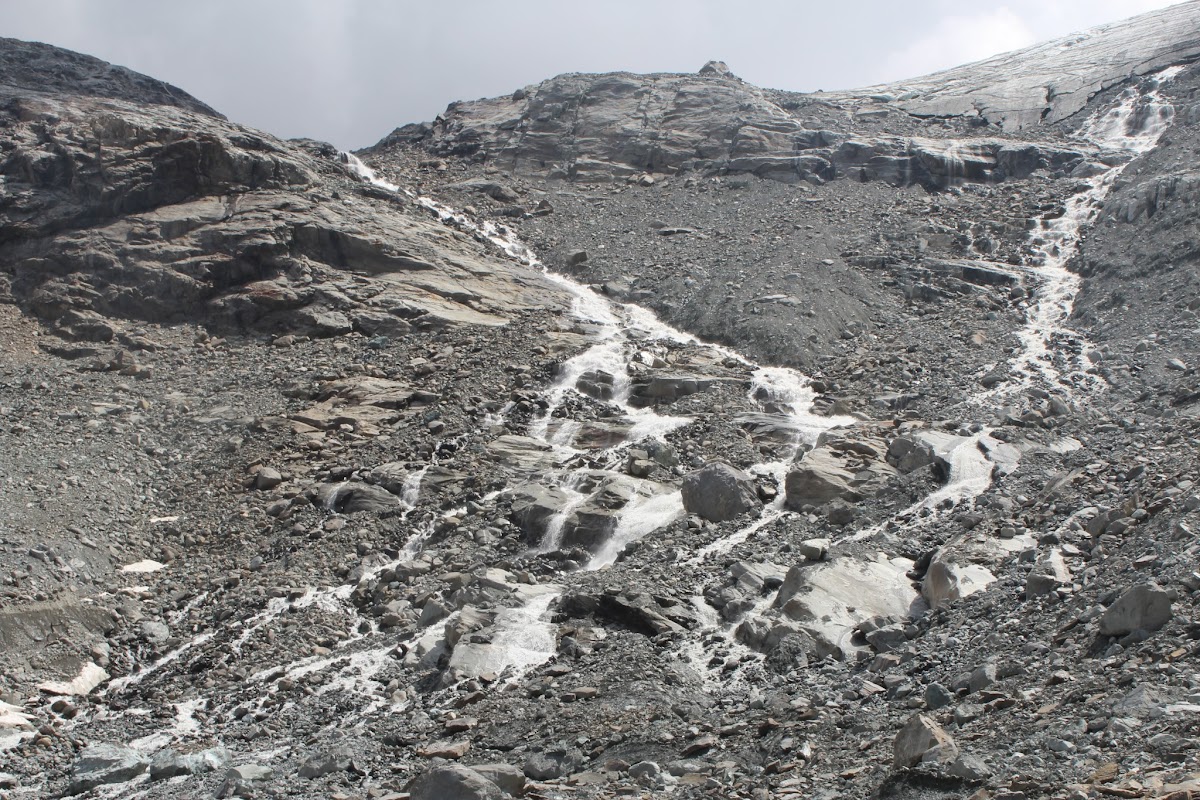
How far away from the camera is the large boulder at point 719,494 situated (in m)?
20.0

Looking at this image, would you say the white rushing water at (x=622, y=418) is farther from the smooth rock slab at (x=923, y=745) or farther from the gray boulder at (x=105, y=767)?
the smooth rock slab at (x=923, y=745)

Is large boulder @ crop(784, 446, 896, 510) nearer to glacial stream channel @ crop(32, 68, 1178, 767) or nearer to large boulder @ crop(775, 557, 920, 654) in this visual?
glacial stream channel @ crop(32, 68, 1178, 767)

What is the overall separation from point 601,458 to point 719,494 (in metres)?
4.27

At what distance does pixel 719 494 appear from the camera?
2008 cm

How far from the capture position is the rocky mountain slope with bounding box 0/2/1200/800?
11602 millimetres

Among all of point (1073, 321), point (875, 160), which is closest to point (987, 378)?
point (1073, 321)

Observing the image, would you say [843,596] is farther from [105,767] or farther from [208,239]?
[208,239]

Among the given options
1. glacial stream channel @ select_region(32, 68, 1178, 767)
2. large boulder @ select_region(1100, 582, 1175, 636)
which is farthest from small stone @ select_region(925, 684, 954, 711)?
glacial stream channel @ select_region(32, 68, 1178, 767)

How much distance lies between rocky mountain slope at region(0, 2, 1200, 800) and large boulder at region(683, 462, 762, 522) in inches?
3.3

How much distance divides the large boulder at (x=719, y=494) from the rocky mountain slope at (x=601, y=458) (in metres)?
0.08

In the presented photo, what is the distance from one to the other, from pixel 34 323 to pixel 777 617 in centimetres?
2620

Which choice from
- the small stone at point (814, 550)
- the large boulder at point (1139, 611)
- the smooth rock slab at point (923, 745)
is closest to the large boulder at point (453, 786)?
the smooth rock slab at point (923, 745)

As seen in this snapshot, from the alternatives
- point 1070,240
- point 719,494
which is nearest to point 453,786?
point 719,494

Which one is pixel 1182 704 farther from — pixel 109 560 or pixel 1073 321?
pixel 1073 321
